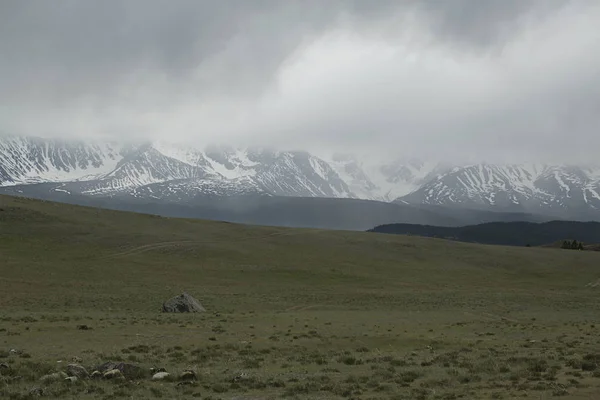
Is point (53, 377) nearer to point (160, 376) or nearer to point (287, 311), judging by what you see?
point (160, 376)

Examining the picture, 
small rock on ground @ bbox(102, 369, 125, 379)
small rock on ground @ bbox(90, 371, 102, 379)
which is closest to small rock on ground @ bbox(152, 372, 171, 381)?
small rock on ground @ bbox(102, 369, 125, 379)

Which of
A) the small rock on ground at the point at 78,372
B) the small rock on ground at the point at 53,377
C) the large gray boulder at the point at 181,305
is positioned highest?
the small rock on ground at the point at 78,372

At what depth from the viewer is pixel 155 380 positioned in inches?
811

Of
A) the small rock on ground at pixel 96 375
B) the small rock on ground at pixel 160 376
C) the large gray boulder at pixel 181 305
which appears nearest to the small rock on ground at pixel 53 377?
the small rock on ground at pixel 96 375

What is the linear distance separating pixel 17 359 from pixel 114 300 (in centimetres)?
3196

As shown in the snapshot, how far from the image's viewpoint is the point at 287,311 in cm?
5309

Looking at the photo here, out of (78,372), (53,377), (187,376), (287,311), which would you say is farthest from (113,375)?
(287,311)

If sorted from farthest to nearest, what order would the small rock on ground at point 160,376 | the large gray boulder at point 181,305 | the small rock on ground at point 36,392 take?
the large gray boulder at point 181,305, the small rock on ground at point 160,376, the small rock on ground at point 36,392

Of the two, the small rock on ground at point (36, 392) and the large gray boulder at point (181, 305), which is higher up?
the small rock on ground at point (36, 392)

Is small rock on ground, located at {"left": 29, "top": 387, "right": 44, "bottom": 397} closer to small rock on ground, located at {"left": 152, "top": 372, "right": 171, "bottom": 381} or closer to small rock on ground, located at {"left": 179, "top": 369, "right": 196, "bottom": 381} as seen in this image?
small rock on ground, located at {"left": 152, "top": 372, "right": 171, "bottom": 381}

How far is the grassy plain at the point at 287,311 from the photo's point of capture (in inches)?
811

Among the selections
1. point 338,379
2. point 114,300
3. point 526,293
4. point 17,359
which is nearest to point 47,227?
point 114,300

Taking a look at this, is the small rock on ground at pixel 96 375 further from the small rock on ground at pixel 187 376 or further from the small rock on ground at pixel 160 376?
the small rock on ground at pixel 187 376

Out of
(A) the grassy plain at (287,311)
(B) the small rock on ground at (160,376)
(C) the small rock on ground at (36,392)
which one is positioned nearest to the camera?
(C) the small rock on ground at (36,392)
